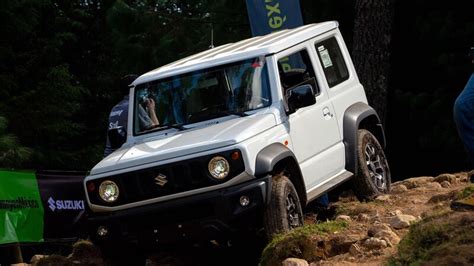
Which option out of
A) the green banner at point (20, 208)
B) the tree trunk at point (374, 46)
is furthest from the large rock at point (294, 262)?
the tree trunk at point (374, 46)

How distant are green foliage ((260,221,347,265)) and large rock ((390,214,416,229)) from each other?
0.58 m

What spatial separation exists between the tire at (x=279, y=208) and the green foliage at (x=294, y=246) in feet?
0.83

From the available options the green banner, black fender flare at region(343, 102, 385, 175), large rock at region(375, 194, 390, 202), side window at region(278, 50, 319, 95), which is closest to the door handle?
side window at region(278, 50, 319, 95)

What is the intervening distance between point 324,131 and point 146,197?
223 cm

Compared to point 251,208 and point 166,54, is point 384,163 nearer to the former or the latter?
point 251,208

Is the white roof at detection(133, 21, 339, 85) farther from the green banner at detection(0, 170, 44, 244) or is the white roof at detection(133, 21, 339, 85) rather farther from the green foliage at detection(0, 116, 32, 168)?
the green foliage at detection(0, 116, 32, 168)

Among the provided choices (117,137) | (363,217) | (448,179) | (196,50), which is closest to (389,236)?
(363,217)

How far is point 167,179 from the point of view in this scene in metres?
7.10

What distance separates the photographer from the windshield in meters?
8.00

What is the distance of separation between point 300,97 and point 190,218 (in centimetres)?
160

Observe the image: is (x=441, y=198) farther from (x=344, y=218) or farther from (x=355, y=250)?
(x=355, y=250)

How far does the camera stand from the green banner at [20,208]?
9.80 meters

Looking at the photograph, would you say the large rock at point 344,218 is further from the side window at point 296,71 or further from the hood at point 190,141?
the side window at point 296,71

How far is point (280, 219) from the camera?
715 centimetres
